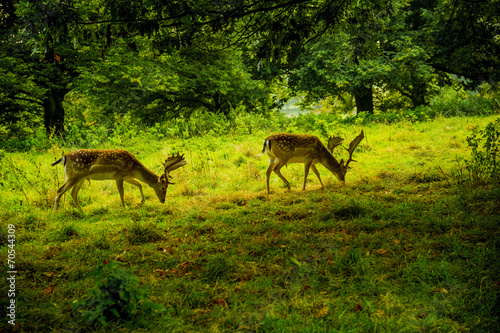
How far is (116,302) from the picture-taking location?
3117mm

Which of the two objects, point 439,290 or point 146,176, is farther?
point 146,176

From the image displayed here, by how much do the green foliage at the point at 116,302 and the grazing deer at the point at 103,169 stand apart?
4219mm

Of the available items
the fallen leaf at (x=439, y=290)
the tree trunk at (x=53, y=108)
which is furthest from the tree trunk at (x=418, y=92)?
the fallen leaf at (x=439, y=290)

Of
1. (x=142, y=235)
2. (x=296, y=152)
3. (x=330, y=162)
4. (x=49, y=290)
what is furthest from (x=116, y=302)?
(x=330, y=162)

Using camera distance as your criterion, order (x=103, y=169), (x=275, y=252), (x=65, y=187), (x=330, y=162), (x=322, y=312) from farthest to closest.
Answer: (x=330, y=162) < (x=103, y=169) < (x=65, y=187) < (x=275, y=252) < (x=322, y=312)

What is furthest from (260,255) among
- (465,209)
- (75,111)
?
(75,111)

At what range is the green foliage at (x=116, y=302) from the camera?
304 centimetres

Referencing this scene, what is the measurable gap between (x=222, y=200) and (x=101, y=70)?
1163cm

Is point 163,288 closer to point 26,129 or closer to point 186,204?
point 186,204

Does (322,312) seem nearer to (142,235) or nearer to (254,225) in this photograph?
(254,225)

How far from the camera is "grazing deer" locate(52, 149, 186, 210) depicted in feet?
22.6

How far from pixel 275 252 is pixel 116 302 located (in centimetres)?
219

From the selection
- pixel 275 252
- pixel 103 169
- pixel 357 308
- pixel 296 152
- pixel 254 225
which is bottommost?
pixel 357 308

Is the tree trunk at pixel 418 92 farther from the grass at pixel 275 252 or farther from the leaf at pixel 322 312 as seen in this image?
the leaf at pixel 322 312
